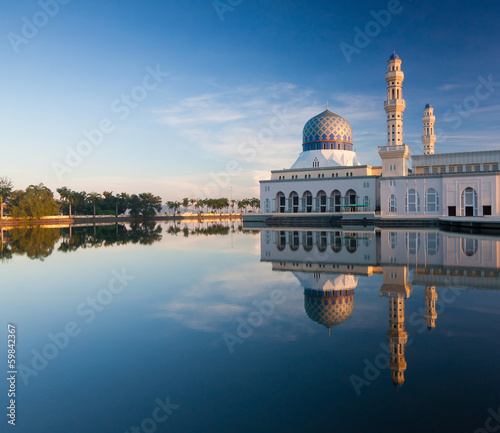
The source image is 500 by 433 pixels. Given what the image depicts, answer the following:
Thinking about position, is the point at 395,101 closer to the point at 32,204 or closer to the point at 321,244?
the point at 321,244

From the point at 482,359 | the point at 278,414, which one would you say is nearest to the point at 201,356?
the point at 278,414

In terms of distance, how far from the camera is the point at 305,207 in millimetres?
52094

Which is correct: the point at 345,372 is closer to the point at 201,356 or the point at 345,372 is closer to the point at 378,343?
the point at 378,343

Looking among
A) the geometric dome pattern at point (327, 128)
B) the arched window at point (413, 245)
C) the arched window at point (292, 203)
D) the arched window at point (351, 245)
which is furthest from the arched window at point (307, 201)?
the arched window at point (351, 245)

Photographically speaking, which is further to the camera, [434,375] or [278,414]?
[434,375]

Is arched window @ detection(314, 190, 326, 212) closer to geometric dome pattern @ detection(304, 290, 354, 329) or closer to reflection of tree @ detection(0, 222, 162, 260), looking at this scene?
reflection of tree @ detection(0, 222, 162, 260)

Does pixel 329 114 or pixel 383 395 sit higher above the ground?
pixel 329 114

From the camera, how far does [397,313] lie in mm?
6160

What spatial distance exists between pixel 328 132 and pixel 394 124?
1072cm

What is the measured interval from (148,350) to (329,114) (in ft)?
168

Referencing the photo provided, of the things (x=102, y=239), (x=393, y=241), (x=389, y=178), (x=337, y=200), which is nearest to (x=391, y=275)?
(x=393, y=241)

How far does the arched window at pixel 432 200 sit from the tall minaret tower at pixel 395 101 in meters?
6.18

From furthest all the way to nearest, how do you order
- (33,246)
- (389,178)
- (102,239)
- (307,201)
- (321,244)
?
1. (307,201)
2. (389,178)
3. (102,239)
4. (33,246)
5. (321,244)

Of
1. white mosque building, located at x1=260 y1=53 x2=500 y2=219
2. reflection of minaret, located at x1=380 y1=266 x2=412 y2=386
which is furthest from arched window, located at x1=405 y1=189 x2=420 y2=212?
reflection of minaret, located at x1=380 y1=266 x2=412 y2=386
